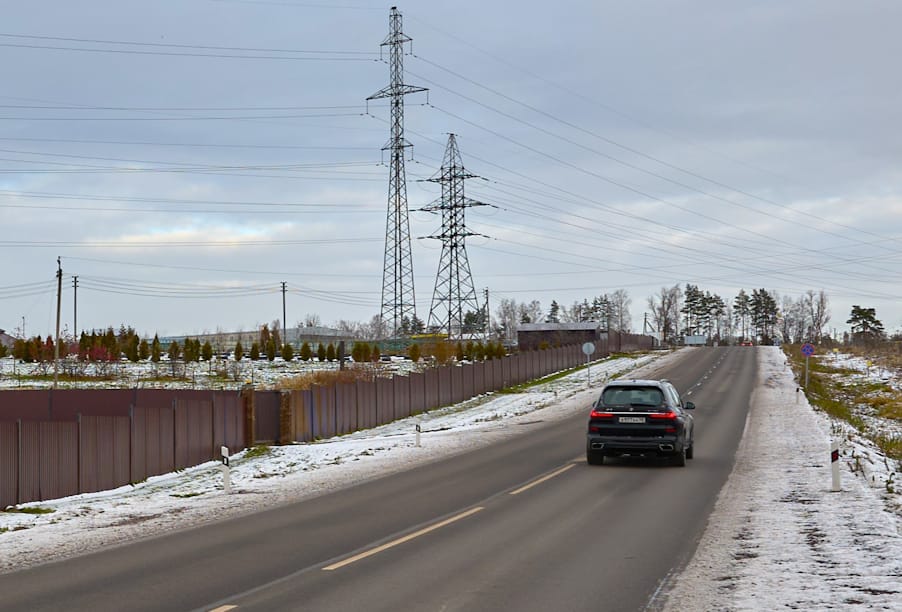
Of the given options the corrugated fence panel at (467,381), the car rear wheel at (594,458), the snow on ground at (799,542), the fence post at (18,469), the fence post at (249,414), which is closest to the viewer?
Result: the snow on ground at (799,542)

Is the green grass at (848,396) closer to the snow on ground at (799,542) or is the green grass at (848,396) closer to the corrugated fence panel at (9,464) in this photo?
the snow on ground at (799,542)

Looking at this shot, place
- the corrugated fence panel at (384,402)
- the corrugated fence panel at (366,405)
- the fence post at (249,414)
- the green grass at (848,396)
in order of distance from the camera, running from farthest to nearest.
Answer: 1. the corrugated fence panel at (384,402)
2. the corrugated fence panel at (366,405)
3. the green grass at (848,396)
4. the fence post at (249,414)

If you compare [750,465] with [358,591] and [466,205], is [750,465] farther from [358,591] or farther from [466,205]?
[466,205]

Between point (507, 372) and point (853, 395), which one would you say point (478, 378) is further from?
point (853, 395)

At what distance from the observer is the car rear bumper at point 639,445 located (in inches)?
765

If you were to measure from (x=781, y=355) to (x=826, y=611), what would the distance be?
84.7 metres

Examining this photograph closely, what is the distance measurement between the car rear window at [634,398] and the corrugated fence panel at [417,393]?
22.8 meters

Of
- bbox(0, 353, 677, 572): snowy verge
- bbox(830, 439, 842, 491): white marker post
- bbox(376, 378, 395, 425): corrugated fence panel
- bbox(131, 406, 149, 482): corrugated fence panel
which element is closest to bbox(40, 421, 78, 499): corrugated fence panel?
bbox(0, 353, 677, 572): snowy verge

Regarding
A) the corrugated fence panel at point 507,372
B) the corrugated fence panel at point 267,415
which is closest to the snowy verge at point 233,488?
the corrugated fence panel at point 267,415

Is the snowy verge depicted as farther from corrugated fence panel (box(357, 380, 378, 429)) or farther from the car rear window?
the car rear window

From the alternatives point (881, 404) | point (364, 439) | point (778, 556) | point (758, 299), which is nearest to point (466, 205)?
point (881, 404)

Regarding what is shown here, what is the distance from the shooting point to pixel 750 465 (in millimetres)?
20641

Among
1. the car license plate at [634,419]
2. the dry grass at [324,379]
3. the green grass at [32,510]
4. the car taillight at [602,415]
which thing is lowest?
the green grass at [32,510]

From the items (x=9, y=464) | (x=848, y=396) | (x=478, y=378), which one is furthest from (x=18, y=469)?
(x=848, y=396)
